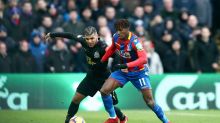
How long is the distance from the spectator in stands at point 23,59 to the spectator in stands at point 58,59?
0.51 m

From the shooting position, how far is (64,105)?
20.1 meters

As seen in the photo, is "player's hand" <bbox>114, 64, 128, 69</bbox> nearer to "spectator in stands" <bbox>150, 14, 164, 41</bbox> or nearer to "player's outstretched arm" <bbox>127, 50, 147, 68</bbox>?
"player's outstretched arm" <bbox>127, 50, 147, 68</bbox>

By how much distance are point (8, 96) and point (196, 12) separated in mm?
6887

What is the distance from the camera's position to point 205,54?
21031 millimetres

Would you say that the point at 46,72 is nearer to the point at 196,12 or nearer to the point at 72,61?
the point at 72,61

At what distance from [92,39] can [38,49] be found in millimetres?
6992

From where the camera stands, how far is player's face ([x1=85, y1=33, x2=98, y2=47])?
1409 cm

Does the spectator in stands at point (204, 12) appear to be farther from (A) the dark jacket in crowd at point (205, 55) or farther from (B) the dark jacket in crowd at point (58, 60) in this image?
(B) the dark jacket in crowd at point (58, 60)

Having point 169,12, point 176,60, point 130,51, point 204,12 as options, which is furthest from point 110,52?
point 204,12

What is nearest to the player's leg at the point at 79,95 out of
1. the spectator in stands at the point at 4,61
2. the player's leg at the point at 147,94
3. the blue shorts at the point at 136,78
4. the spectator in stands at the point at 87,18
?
the blue shorts at the point at 136,78

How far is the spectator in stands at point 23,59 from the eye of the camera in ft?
66.5

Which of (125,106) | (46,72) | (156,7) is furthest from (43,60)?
(156,7)

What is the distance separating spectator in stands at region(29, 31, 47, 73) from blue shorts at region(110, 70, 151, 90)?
22.3ft

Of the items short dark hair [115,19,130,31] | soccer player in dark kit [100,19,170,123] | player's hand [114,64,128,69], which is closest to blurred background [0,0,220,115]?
soccer player in dark kit [100,19,170,123]
